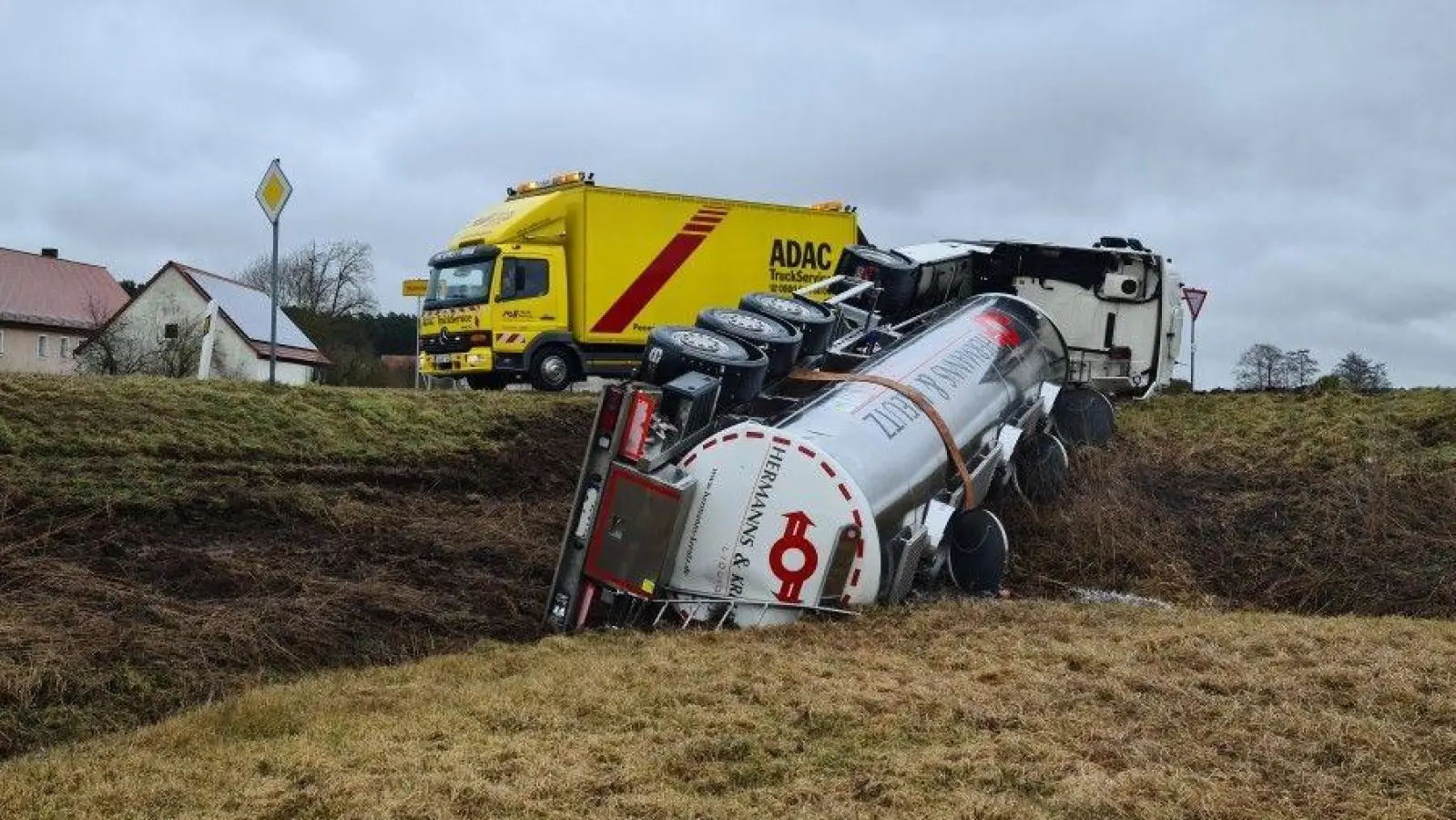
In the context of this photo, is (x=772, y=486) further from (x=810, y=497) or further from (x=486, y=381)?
(x=486, y=381)

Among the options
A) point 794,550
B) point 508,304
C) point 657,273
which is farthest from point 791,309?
point 657,273

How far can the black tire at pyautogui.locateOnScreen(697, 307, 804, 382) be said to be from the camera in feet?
30.0

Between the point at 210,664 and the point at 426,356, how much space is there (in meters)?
13.6

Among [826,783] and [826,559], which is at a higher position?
[826,559]

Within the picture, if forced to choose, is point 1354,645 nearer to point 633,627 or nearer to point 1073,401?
point 633,627

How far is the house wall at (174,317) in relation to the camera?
38469 millimetres

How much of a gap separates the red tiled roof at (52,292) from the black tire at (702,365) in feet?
140

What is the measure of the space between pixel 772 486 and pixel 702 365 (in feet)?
4.37

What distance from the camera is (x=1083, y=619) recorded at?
736 centimetres

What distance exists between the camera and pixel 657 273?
19875mm

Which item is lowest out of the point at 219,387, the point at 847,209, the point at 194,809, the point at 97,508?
the point at 194,809

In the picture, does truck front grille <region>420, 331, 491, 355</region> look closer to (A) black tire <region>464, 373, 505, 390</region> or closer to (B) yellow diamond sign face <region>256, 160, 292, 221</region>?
(A) black tire <region>464, 373, 505, 390</region>

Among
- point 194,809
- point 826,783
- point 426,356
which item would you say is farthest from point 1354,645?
point 426,356

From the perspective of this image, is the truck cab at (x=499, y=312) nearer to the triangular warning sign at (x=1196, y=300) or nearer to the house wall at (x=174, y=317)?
the triangular warning sign at (x=1196, y=300)
